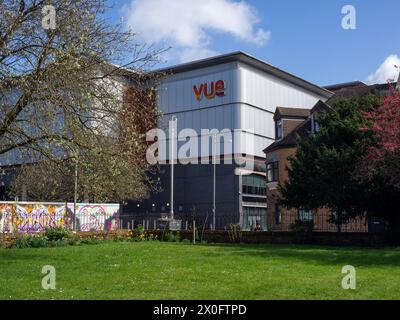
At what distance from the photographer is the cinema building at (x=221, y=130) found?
71.1 m

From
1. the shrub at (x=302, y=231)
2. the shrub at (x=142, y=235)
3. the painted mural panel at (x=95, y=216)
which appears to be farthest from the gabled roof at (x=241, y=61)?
the shrub at (x=302, y=231)

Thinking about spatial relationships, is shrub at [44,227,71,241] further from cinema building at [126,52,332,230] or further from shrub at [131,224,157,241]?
cinema building at [126,52,332,230]

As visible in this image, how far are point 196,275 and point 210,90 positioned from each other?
Result: 60.8 m

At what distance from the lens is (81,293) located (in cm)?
1105

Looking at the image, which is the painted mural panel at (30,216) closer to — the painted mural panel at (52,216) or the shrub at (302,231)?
the painted mural panel at (52,216)

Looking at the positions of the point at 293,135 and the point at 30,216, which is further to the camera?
the point at 293,135

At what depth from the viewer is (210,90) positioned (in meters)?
73.0

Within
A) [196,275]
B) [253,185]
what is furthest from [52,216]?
[253,185]

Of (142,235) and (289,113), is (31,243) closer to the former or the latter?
(142,235)

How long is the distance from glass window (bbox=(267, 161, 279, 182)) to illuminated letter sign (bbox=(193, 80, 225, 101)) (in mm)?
21756

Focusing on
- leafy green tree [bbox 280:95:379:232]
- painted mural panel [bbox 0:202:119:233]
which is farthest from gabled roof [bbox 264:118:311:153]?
leafy green tree [bbox 280:95:379:232]

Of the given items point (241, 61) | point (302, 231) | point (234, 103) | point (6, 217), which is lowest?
point (302, 231)

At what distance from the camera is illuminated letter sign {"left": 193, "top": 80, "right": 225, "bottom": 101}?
237 ft
